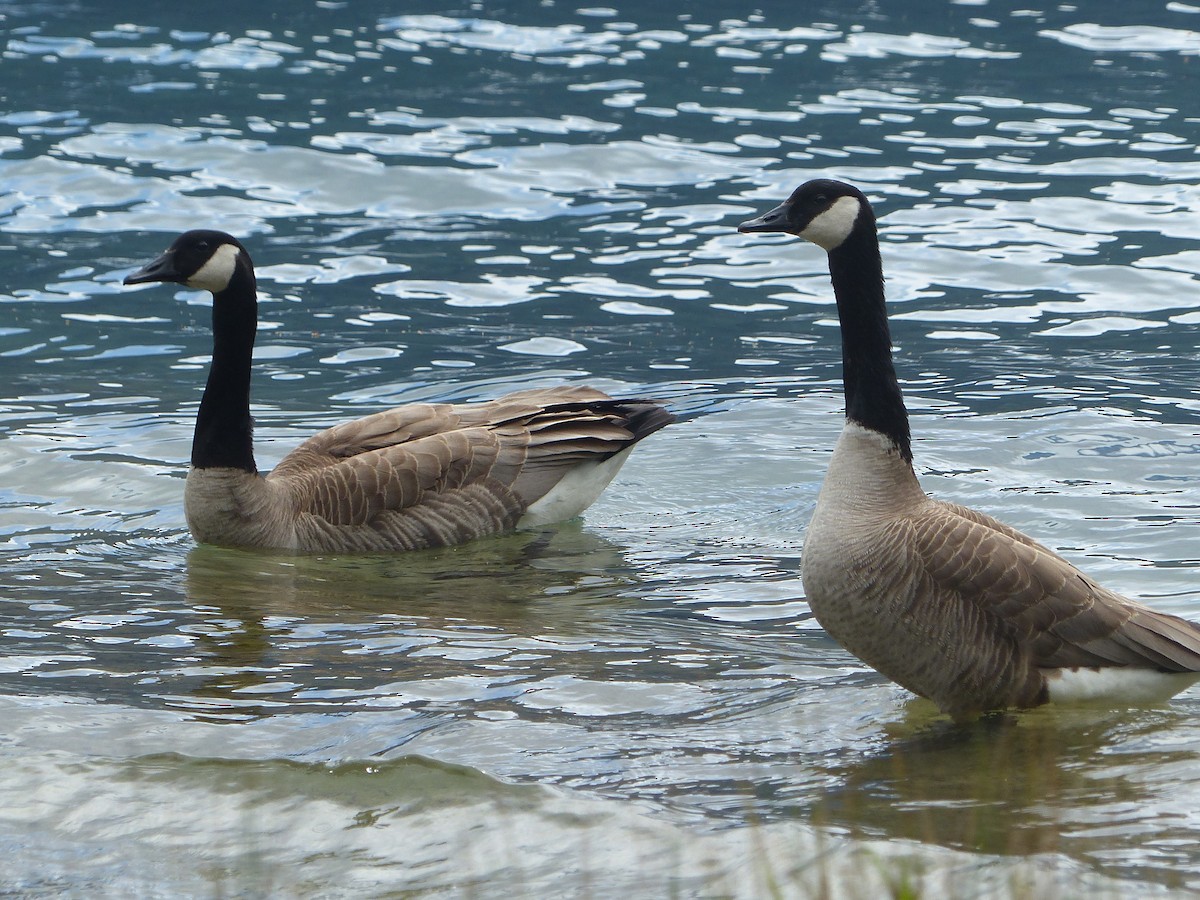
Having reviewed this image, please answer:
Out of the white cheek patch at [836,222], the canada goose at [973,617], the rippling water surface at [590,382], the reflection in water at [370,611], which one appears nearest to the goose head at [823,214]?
the white cheek patch at [836,222]

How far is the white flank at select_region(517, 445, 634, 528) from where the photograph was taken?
9.97 meters

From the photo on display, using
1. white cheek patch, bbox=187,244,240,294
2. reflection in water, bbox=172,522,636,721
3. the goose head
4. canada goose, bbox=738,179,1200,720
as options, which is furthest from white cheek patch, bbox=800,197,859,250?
white cheek patch, bbox=187,244,240,294

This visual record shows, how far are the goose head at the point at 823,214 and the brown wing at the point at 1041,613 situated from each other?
131 centimetres

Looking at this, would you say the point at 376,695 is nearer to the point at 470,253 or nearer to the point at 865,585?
the point at 865,585

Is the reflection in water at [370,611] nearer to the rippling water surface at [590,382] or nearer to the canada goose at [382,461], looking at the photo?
the rippling water surface at [590,382]

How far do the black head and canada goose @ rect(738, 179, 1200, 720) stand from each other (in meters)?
4.72

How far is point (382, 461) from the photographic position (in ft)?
31.7

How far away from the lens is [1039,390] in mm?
11242

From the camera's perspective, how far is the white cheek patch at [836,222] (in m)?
6.62

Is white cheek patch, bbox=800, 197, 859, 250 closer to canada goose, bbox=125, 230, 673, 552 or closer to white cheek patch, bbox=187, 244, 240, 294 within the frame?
canada goose, bbox=125, 230, 673, 552

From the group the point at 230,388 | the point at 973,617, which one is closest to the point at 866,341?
the point at 973,617

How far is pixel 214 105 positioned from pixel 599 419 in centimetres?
1000

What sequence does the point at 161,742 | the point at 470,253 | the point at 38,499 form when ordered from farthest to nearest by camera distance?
1. the point at 470,253
2. the point at 38,499
3. the point at 161,742

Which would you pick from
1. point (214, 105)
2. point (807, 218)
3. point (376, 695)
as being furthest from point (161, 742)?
point (214, 105)
